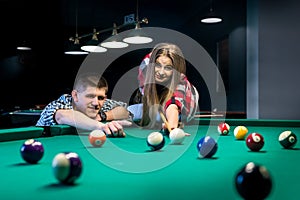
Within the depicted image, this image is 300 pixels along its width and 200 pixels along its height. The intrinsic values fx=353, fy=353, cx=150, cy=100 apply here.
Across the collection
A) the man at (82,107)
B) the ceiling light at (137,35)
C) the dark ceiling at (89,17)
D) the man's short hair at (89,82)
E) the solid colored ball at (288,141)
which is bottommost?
the solid colored ball at (288,141)

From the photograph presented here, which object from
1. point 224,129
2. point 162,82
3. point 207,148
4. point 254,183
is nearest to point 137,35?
point 162,82

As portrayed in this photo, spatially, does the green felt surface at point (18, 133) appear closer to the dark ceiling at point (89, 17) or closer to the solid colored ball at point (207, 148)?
the solid colored ball at point (207, 148)

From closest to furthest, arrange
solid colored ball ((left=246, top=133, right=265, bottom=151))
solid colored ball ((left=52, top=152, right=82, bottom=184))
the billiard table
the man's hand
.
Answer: the billiard table < solid colored ball ((left=52, top=152, right=82, bottom=184)) < solid colored ball ((left=246, top=133, right=265, bottom=151)) < the man's hand

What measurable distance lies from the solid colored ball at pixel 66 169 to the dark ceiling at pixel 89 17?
6611 mm

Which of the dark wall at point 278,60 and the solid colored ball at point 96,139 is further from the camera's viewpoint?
the dark wall at point 278,60

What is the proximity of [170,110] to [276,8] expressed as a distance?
128 inches

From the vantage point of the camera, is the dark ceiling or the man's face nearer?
the man's face

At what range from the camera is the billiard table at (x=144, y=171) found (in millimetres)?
1015

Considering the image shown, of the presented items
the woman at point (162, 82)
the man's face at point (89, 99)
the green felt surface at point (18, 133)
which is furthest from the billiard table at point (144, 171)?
the woman at point (162, 82)

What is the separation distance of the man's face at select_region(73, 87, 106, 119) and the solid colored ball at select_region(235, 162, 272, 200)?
2.06 meters

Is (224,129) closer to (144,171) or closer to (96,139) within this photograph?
(96,139)

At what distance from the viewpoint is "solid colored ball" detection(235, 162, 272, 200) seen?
34.7 inches

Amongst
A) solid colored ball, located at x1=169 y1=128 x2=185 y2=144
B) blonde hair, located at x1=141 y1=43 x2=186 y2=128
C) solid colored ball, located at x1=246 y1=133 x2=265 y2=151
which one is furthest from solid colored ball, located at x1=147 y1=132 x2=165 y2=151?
blonde hair, located at x1=141 y1=43 x2=186 y2=128

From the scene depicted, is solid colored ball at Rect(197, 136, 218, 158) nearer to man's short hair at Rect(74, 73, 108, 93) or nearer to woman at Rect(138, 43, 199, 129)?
woman at Rect(138, 43, 199, 129)
